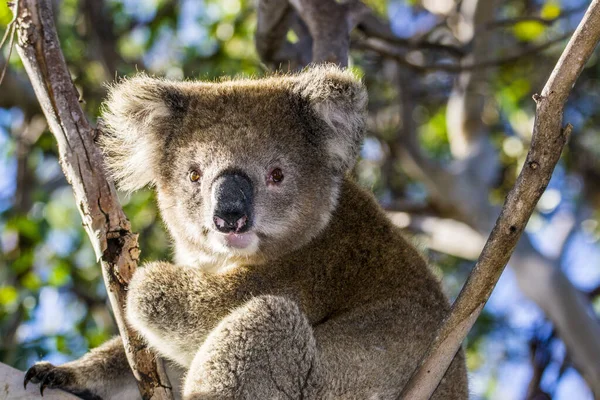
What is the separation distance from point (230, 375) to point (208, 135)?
1134mm

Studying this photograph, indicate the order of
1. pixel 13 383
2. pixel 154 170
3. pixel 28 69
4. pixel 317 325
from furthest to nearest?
1. pixel 154 170
2. pixel 317 325
3. pixel 13 383
4. pixel 28 69

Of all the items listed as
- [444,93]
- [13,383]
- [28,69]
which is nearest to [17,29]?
[28,69]

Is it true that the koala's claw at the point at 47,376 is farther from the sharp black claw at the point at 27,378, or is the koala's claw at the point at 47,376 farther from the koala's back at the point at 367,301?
the koala's back at the point at 367,301

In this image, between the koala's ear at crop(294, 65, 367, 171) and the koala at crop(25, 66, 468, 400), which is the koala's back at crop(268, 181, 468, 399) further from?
the koala's ear at crop(294, 65, 367, 171)

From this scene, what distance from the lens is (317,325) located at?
3.60 meters

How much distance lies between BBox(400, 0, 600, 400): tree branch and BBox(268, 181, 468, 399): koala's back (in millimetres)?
544

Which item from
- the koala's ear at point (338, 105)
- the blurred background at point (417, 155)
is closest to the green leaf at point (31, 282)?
the blurred background at point (417, 155)

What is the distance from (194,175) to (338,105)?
2.43ft

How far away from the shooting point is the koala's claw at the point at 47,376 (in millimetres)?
3410

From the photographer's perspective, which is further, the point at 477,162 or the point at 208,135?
the point at 477,162

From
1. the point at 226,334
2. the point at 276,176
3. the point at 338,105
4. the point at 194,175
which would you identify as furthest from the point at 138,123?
the point at 226,334

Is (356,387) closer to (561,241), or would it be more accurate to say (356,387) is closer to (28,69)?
(28,69)

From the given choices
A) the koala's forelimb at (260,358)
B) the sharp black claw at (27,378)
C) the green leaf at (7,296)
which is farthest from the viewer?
the green leaf at (7,296)

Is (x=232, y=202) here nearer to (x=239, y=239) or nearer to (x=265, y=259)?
(x=239, y=239)
